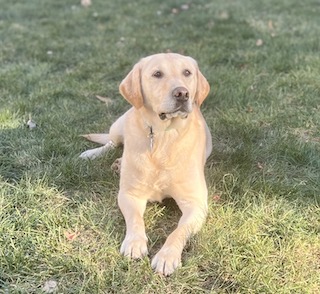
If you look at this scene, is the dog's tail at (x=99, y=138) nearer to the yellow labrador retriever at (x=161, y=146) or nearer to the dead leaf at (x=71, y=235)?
the yellow labrador retriever at (x=161, y=146)

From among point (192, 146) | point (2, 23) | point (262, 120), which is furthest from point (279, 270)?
point (2, 23)

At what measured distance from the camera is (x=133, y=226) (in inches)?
105

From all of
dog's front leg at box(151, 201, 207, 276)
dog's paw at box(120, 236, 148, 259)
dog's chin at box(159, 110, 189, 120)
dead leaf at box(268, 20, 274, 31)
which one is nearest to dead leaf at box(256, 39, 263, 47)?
dead leaf at box(268, 20, 274, 31)

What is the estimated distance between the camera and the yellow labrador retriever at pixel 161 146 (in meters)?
2.76

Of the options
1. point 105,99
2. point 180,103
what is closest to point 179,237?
point 180,103

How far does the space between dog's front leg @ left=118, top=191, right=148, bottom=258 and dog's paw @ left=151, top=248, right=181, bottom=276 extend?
0.11 m

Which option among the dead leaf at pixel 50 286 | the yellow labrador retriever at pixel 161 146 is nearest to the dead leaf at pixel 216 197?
the yellow labrador retriever at pixel 161 146

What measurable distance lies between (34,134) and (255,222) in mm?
2052

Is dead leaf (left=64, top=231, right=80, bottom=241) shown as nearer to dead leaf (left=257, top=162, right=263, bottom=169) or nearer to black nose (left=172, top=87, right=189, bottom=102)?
black nose (left=172, top=87, right=189, bottom=102)

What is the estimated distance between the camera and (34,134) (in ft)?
12.6

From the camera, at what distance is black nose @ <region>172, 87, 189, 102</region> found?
8.64 feet

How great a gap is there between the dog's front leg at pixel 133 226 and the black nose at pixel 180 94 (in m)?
0.72

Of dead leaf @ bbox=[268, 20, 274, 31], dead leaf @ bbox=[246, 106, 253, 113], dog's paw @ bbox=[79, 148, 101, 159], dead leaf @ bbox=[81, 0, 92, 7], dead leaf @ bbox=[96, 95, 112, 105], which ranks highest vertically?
dog's paw @ bbox=[79, 148, 101, 159]

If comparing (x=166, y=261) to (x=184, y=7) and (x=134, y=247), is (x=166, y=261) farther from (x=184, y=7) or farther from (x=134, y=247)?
(x=184, y=7)
